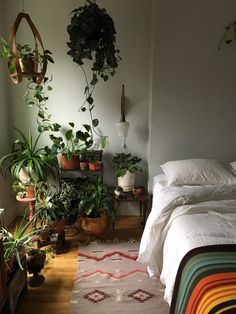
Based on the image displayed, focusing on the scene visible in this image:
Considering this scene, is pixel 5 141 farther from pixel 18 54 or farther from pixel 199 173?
pixel 199 173

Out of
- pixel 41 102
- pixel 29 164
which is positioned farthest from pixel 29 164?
pixel 41 102

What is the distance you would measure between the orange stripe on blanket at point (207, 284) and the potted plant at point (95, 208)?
140 centimetres

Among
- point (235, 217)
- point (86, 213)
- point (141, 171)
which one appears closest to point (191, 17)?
point (141, 171)

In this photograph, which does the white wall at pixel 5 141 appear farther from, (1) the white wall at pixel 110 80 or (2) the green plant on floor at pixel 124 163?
(2) the green plant on floor at pixel 124 163

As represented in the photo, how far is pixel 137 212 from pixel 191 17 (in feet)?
6.93

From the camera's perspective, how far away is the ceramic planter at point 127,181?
9.21 ft

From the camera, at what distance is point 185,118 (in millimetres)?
2795

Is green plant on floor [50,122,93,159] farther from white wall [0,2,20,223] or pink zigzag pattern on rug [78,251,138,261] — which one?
pink zigzag pattern on rug [78,251,138,261]

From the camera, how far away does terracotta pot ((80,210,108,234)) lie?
2.62m

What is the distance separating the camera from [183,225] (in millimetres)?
1768

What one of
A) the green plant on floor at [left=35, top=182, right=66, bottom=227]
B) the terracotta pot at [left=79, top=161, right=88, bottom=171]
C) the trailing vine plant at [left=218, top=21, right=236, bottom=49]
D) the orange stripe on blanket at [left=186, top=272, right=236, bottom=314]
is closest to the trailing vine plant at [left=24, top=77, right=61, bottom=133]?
the terracotta pot at [left=79, top=161, right=88, bottom=171]

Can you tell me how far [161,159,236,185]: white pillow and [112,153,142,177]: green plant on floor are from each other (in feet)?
1.24

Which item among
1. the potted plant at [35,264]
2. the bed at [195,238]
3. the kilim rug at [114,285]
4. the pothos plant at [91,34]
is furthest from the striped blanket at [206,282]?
the pothos plant at [91,34]

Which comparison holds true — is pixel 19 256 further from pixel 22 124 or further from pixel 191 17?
pixel 191 17
